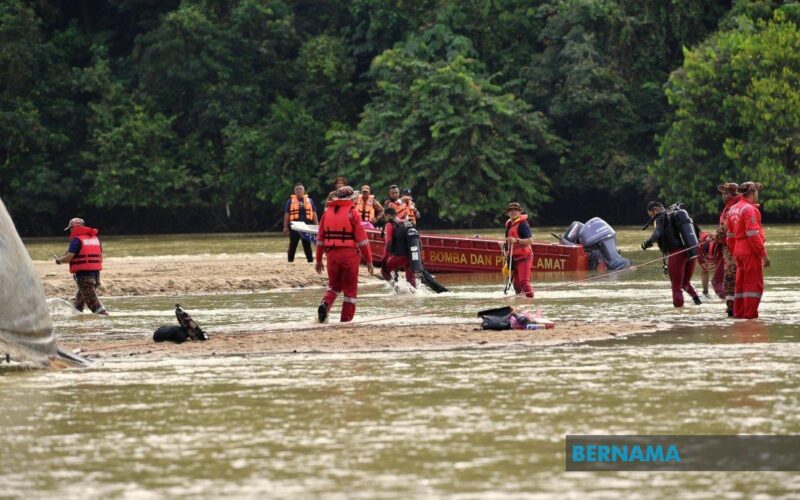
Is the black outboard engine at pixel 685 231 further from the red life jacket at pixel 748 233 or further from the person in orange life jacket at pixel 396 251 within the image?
the person in orange life jacket at pixel 396 251

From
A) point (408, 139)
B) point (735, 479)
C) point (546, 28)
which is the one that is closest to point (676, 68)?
point (546, 28)

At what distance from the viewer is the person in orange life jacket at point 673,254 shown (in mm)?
21422

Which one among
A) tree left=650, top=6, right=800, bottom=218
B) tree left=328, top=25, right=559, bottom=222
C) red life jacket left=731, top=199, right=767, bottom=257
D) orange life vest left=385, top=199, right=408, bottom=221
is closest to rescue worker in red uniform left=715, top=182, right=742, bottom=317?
red life jacket left=731, top=199, right=767, bottom=257

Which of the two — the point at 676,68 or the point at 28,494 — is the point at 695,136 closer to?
the point at 676,68

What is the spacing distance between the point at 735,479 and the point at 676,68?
57.3 meters

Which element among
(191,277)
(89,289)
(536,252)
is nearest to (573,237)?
(536,252)

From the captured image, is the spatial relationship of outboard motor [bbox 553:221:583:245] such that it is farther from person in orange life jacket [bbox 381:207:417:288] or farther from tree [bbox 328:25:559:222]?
tree [bbox 328:25:559:222]

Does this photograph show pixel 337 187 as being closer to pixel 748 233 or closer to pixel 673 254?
pixel 673 254

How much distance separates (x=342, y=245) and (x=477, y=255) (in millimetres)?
14301

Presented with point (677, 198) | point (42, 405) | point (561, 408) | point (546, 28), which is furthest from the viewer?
point (546, 28)

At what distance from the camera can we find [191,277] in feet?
96.9

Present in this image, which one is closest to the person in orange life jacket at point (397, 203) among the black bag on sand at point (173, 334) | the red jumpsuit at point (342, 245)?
the red jumpsuit at point (342, 245)

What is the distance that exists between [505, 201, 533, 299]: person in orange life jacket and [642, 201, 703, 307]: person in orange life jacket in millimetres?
2102

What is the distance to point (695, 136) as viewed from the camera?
59688 mm
